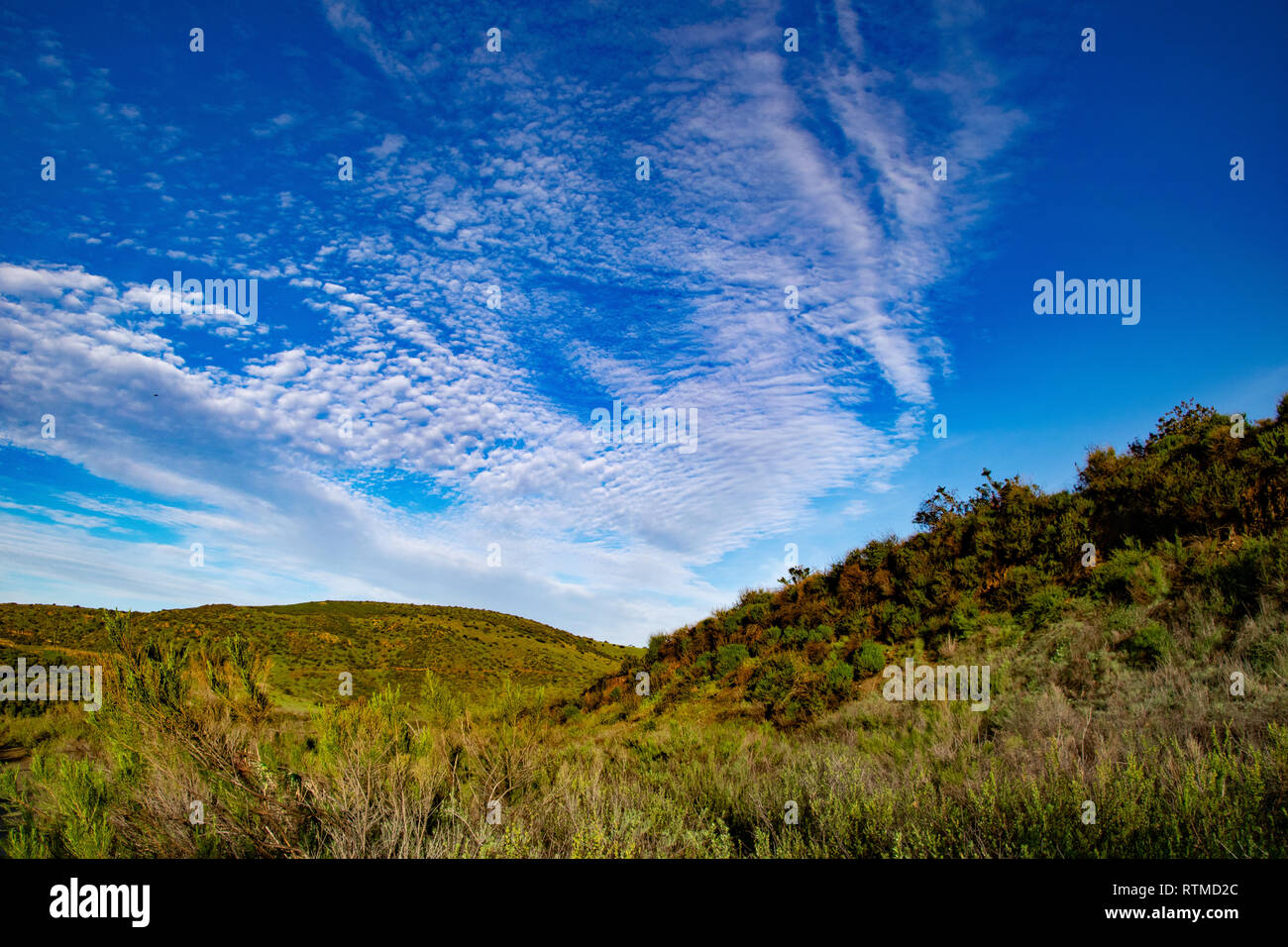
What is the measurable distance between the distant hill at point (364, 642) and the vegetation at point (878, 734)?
11665mm

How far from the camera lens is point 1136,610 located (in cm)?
873

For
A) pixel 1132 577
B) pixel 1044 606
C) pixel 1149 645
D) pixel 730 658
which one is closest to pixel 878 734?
pixel 1149 645

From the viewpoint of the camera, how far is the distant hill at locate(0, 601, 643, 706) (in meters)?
26.0

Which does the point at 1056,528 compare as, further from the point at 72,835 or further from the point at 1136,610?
the point at 72,835

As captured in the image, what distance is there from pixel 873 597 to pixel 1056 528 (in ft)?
14.8

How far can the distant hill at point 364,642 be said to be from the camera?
85.4ft

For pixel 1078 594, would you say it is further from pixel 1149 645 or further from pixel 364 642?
pixel 364 642

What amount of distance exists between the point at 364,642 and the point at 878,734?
34.6 meters

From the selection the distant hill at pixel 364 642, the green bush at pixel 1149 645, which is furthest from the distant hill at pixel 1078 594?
the distant hill at pixel 364 642

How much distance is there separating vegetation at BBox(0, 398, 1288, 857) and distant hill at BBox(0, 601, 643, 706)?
11665 mm

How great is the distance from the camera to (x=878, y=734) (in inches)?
316

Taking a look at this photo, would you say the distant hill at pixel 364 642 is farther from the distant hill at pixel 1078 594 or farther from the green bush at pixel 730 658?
the distant hill at pixel 1078 594

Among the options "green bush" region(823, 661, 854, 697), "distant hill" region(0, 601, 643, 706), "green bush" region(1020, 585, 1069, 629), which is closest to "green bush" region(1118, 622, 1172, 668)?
"green bush" region(1020, 585, 1069, 629)
